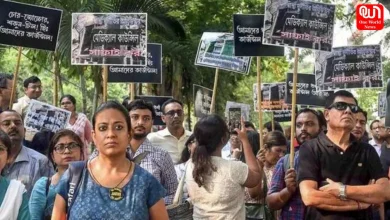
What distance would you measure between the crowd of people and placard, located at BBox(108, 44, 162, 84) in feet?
11.9

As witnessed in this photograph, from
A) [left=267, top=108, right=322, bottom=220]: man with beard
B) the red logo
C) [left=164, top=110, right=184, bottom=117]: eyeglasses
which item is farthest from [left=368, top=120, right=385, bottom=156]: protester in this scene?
the red logo

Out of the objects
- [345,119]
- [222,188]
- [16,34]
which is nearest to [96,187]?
[222,188]

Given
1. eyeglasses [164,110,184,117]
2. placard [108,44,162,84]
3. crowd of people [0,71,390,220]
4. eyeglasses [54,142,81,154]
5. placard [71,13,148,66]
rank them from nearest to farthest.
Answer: crowd of people [0,71,390,220], eyeglasses [54,142,81,154], eyeglasses [164,110,184,117], placard [71,13,148,66], placard [108,44,162,84]

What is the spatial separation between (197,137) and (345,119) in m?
1.07

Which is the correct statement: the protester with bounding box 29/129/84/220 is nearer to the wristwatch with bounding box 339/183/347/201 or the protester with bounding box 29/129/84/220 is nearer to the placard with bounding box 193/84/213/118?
the wristwatch with bounding box 339/183/347/201

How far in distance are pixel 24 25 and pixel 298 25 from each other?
3.29 metres

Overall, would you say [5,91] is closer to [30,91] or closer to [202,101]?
[30,91]

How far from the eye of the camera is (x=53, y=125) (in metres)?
8.44

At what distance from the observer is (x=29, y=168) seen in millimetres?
6379

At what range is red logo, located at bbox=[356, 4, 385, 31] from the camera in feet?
60.5

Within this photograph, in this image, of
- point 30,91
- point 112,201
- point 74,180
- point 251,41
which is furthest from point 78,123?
point 112,201

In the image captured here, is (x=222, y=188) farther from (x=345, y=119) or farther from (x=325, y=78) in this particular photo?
(x=325, y=78)

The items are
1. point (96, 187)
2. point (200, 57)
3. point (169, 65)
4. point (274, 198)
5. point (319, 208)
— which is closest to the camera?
point (96, 187)

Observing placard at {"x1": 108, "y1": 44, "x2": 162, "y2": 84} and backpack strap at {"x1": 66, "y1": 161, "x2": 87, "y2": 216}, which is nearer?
backpack strap at {"x1": 66, "y1": 161, "x2": 87, "y2": 216}
